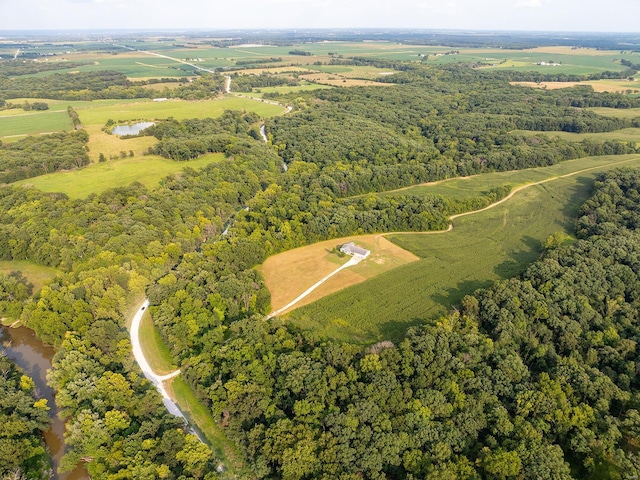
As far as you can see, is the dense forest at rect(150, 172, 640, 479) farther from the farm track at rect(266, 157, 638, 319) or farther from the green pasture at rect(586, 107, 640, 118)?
the green pasture at rect(586, 107, 640, 118)

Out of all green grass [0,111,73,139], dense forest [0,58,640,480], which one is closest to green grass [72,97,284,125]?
green grass [0,111,73,139]

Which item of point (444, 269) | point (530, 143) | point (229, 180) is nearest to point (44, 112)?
point (229, 180)

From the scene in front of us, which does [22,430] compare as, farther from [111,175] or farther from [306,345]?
[111,175]

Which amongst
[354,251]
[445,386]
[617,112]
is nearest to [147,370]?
[445,386]

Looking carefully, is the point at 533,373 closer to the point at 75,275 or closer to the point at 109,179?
the point at 75,275

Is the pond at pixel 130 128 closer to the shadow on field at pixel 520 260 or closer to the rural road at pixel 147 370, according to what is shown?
the rural road at pixel 147 370

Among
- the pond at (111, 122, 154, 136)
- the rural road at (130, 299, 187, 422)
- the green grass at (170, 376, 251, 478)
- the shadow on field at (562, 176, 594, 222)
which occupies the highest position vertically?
the pond at (111, 122, 154, 136)
